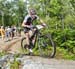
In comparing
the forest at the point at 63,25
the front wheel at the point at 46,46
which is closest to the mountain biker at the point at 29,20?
the front wheel at the point at 46,46

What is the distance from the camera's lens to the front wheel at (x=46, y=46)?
10867mm

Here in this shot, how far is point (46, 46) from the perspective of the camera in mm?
11164

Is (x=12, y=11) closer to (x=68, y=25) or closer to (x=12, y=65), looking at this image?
(x=68, y=25)

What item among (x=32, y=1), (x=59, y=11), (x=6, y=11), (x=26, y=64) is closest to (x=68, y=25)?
(x=59, y=11)

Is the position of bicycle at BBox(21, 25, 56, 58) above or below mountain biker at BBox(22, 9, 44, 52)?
below

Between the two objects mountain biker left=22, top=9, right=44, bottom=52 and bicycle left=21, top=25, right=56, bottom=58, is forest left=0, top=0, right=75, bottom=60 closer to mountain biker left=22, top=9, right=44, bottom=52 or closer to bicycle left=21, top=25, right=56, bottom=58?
bicycle left=21, top=25, right=56, bottom=58

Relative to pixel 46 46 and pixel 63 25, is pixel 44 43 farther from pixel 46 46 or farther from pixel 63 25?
pixel 63 25

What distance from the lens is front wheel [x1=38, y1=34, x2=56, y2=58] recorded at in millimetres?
10867

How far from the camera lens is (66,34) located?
47.1 ft

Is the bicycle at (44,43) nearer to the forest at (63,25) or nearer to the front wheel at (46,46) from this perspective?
the front wheel at (46,46)

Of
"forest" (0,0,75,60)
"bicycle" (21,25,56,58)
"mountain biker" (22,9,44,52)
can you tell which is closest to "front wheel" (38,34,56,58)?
"bicycle" (21,25,56,58)

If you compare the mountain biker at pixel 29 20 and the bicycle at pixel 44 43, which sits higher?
the mountain biker at pixel 29 20

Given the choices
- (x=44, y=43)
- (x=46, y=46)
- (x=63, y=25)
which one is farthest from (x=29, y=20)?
(x=63, y=25)

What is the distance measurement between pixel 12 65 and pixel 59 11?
7750 mm
